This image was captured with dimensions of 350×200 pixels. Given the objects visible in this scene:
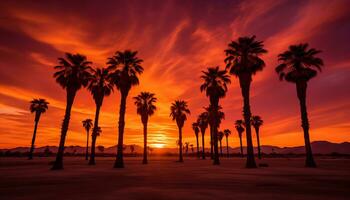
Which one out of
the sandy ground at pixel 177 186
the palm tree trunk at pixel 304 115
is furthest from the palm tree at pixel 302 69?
the sandy ground at pixel 177 186

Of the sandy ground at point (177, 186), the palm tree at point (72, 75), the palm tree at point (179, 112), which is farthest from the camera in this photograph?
the palm tree at point (179, 112)

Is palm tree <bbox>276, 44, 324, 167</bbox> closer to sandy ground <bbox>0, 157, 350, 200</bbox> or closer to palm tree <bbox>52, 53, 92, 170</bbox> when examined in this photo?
sandy ground <bbox>0, 157, 350, 200</bbox>

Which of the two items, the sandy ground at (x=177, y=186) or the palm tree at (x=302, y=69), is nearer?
the sandy ground at (x=177, y=186)

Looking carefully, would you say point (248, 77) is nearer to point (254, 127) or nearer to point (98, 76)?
point (98, 76)

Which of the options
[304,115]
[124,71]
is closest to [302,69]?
[304,115]

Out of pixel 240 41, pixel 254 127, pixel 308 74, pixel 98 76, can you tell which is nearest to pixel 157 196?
pixel 240 41

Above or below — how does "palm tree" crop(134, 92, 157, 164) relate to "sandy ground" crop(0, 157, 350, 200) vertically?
above

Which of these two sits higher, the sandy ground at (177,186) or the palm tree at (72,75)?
the palm tree at (72,75)

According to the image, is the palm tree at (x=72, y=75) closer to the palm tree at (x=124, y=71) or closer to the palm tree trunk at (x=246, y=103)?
the palm tree at (x=124, y=71)

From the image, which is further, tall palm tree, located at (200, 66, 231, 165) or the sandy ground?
tall palm tree, located at (200, 66, 231, 165)

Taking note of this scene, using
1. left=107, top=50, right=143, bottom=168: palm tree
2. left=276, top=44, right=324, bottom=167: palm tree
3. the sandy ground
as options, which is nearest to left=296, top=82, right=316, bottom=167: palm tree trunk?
left=276, top=44, right=324, bottom=167: palm tree

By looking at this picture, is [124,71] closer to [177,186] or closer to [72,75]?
[72,75]

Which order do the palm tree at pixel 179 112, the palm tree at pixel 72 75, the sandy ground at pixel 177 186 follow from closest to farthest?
the sandy ground at pixel 177 186 → the palm tree at pixel 72 75 → the palm tree at pixel 179 112

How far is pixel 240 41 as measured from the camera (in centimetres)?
3316
